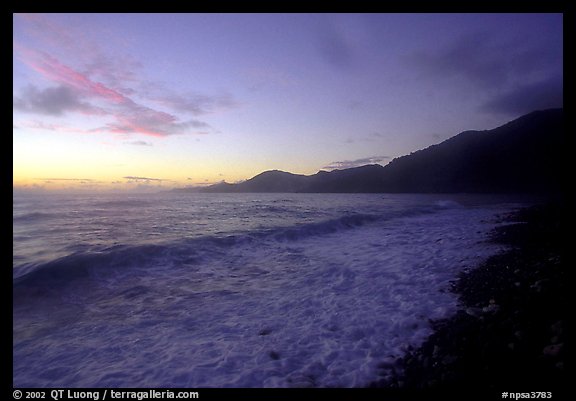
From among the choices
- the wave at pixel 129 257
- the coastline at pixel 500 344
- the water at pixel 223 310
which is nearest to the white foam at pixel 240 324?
the water at pixel 223 310

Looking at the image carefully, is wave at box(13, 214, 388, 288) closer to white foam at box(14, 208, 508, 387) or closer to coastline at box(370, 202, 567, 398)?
white foam at box(14, 208, 508, 387)

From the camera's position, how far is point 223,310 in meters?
6.22

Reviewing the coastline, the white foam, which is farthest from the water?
the coastline

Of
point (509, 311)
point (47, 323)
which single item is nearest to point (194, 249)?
point (47, 323)

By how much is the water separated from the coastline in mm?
359

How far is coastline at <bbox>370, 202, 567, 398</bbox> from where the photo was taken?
308cm

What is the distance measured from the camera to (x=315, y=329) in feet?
16.7

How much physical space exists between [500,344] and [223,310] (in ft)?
16.2

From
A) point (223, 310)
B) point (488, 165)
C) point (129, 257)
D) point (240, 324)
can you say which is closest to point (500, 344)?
point (240, 324)

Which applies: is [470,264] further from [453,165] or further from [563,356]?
[453,165]

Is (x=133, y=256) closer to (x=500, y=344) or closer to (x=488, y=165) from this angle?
(x=500, y=344)

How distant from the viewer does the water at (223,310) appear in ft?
13.5

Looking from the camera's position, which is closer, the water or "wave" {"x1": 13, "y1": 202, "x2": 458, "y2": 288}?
the water

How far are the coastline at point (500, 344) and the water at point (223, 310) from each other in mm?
359
